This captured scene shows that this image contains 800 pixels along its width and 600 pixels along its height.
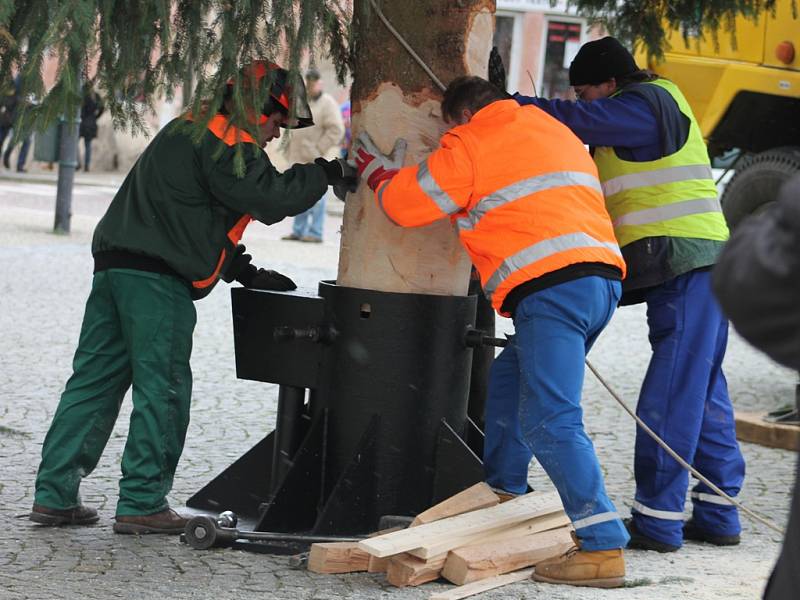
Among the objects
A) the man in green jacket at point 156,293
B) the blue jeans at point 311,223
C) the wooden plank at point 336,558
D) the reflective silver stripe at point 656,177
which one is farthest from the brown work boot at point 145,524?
the blue jeans at point 311,223

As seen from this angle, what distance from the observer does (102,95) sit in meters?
4.12

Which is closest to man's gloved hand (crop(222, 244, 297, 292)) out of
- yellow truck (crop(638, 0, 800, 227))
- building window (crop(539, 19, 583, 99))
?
yellow truck (crop(638, 0, 800, 227))

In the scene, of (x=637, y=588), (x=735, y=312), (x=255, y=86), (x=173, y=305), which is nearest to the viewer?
(x=735, y=312)

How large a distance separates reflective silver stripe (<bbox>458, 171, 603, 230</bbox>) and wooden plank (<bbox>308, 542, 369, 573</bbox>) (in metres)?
1.08

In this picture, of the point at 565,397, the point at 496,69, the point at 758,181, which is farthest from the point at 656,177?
the point at 758,181

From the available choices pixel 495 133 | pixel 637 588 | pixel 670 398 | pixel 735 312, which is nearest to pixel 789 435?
pixel 670 398

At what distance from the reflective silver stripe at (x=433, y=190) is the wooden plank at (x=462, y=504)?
921mm

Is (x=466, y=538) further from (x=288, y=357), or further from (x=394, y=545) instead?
(x=288, y=357)

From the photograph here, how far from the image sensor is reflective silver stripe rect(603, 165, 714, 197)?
4898 millimetres

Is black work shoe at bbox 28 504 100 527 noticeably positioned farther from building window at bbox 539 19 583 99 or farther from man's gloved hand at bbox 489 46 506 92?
building window at bbox 539 19 583 99

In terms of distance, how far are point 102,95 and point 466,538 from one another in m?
1.74

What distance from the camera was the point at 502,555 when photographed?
4.29 m

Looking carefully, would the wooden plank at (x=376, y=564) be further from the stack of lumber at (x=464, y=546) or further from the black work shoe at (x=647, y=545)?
the black work shoe at (x=647, y=545)

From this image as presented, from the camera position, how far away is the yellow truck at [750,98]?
8.73 metres
